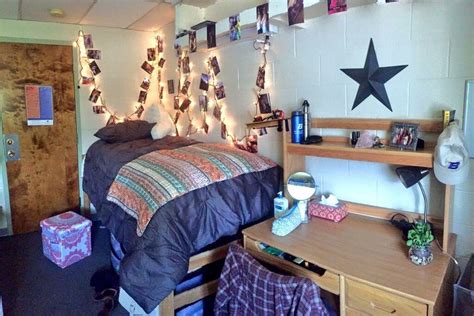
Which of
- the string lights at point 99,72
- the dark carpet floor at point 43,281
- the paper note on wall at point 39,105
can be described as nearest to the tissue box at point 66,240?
the dark carpet floor at point 43,281

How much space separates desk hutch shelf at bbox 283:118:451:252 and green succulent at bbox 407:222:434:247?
0.11 metres

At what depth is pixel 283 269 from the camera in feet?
5.12

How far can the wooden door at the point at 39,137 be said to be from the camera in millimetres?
3518

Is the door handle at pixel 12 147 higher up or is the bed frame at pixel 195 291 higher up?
the door handle at pixel 12 147

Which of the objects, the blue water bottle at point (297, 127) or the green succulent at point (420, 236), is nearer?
the green succulent at point (420, 236)

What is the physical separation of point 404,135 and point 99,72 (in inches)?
135

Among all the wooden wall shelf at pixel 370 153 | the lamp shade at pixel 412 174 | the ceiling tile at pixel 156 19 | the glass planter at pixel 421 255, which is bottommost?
the glass planter at pixel 421 255

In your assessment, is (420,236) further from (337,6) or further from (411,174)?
(337,6)

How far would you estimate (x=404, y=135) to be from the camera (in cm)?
162

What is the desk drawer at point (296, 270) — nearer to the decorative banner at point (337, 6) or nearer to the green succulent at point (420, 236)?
the green succulent at point (420, 236)

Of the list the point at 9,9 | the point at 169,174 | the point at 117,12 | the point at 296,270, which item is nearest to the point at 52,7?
the point at 9,9

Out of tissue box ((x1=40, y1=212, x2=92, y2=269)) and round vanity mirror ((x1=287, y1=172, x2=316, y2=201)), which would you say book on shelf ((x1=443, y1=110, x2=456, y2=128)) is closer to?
round vanity mirror ((x1=287, y1=172, x2=316, y2=201))

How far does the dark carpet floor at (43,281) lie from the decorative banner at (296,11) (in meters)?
2.06

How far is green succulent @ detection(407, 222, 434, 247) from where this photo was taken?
1367mm
